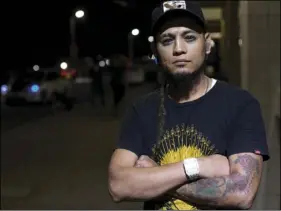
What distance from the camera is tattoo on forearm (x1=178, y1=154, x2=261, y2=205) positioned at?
2.37 metres

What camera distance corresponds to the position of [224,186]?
2385 millimetres

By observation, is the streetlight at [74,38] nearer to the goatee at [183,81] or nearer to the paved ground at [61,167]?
the paved ground at [61,167]

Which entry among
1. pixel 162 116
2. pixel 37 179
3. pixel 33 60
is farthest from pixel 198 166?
pixel 33 60

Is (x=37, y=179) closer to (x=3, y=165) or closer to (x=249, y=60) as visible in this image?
(x=3, y=165)

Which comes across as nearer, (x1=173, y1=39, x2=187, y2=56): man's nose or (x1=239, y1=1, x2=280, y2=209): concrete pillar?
(x1=173, y1=39, x2=187, y2=56): man's nose

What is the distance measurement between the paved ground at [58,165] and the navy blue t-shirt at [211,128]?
2.27m

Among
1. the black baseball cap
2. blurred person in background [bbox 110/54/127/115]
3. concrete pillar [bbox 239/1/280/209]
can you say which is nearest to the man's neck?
the black baseball cap

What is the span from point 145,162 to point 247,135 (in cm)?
48

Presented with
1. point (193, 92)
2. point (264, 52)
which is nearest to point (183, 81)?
point (193, 92)

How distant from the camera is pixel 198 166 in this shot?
2.38 m

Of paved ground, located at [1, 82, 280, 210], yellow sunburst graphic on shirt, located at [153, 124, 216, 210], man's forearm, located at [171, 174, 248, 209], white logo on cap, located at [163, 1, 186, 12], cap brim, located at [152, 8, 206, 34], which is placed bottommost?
paved ground, located at [1, 82, 280, 210]

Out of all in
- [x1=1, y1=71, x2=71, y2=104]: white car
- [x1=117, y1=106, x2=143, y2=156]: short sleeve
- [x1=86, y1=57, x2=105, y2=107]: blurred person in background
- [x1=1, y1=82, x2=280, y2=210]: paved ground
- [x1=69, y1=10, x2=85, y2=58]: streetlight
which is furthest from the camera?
[x1=1, y1=71, x2=71, y2=104]: white car

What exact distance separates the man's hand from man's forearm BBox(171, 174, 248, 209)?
196 mm

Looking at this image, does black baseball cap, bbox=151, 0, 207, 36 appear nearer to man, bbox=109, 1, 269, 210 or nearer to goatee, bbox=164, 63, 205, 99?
man, bbox=109, 1, 269, 210
